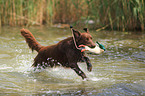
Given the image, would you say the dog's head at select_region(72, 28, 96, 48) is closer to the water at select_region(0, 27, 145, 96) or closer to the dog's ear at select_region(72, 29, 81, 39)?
the dog's ear at select_region(72, 29, 81, 39)

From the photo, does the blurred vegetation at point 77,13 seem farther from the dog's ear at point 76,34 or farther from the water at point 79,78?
the dog's ear at point 76,34

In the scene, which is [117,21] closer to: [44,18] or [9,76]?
[44,18]

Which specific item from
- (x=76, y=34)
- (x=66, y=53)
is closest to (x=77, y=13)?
(x=66, y=53)

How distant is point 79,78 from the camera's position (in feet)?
15.1

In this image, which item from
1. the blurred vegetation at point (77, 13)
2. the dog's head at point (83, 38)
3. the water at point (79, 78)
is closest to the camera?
the water at point (79, 78)

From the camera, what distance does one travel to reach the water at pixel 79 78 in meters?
3.82

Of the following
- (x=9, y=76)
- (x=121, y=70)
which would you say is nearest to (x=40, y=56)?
(x=9, y=76)

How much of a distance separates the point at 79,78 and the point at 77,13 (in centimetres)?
653

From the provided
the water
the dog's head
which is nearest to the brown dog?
the dog's head

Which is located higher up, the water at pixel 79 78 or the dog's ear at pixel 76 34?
the dog's ear at pixel 76 34

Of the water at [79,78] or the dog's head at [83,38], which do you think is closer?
the water at [79,78]

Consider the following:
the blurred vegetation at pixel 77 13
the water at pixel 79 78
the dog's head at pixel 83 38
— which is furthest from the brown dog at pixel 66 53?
the blurred vegetation at pixel 77 13

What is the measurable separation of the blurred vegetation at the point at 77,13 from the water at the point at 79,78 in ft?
5.98

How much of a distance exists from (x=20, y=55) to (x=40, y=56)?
1.64 m
